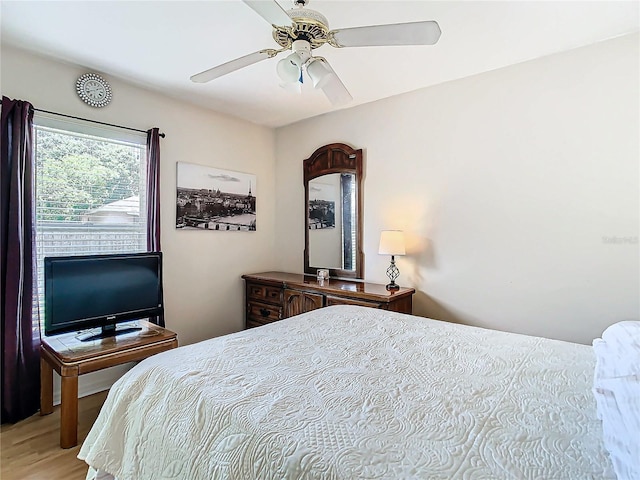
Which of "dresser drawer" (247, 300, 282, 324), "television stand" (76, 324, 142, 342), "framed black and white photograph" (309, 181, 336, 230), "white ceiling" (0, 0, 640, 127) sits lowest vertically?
"dresser drawer" (247, 300, 282, 324)

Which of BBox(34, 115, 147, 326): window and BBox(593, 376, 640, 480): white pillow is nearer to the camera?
BBox(593, 376, 640, 480): white pillow

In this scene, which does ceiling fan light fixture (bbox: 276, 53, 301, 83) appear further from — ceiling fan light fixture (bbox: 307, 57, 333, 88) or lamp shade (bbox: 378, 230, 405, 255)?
lamp shade (bbox: 378, 230, 405, 255)

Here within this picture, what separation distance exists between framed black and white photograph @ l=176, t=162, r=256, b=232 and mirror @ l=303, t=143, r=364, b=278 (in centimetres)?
69

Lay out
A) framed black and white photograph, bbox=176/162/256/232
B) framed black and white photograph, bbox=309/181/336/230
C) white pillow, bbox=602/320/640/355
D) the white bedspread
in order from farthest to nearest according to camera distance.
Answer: framed black and white photograph, bbox=309/181/336/230 < framed black and white photograph, bbox=176/162/256/232 < white pillow, bbox=602/320/640/355 < the white bedspread

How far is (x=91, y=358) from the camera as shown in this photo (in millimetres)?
2156

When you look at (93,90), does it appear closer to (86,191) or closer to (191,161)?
(86,191)

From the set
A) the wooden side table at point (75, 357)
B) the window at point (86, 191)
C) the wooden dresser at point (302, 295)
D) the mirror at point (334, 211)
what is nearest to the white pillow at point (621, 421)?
the wooden dresser at point (302, 295)

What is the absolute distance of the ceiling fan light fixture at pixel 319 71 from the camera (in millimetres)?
1770

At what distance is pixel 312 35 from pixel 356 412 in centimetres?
158

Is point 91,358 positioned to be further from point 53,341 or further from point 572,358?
point 572,358

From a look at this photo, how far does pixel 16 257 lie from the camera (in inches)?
90.9

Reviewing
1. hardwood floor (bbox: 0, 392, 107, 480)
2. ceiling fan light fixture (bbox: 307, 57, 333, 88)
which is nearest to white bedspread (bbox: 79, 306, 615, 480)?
hardwood floor (bbox: 0, 392, 107, 480)

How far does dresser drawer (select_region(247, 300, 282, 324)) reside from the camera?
3.58 metres

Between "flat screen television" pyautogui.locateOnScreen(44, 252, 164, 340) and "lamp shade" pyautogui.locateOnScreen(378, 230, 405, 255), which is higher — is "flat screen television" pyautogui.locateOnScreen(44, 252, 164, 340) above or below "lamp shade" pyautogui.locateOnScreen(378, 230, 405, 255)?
below
